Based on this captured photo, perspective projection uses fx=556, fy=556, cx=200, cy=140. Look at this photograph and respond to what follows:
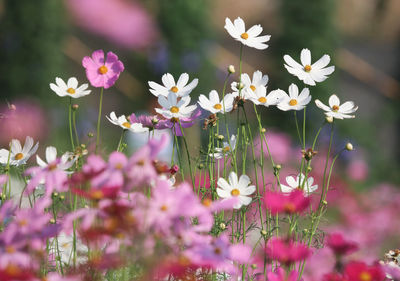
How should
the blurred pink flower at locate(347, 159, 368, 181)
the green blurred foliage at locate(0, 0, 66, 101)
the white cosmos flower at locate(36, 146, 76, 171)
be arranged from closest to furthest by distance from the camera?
the white cosmos flower at locate(36, 146, 76, 171)
the blurred pink flower at locate(347, 159, 368, 181)
the green blurred foliage at locate(0, 0, 66, 101)

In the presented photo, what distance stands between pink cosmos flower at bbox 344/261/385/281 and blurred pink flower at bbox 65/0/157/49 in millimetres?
5434

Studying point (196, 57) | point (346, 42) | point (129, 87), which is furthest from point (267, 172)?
point (346, 42)

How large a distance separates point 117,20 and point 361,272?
23.0 feet

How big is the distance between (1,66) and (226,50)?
251cm

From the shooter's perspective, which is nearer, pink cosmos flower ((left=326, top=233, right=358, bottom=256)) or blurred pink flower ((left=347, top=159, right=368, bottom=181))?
pink cosmos flower ((left=326, top=233, right=358, bottom=256))

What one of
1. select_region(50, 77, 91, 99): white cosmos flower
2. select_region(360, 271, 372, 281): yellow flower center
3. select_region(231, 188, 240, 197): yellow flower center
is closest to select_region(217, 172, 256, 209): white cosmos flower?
select_region(231, 188, 240, 197): yellow flower center

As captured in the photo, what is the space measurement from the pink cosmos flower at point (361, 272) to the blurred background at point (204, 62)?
3.77m

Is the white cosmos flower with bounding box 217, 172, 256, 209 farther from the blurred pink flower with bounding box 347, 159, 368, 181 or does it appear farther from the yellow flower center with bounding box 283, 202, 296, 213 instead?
the blurred pink flower with bounding box 347, 159, 368, 181

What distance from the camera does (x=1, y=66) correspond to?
5.41m

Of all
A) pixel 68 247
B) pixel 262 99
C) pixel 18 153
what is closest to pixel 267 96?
pixel 262 99

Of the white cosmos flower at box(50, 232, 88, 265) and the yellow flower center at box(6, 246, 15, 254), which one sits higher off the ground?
the white cosmos flower at box(50, 232, 88, 265)

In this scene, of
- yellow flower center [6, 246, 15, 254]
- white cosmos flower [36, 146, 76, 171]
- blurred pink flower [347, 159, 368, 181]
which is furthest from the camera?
blurred pink flower [347, 159, 368, 181]

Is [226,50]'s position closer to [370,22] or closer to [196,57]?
[196,57]

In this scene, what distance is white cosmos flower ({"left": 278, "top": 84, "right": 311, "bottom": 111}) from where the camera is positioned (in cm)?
105
